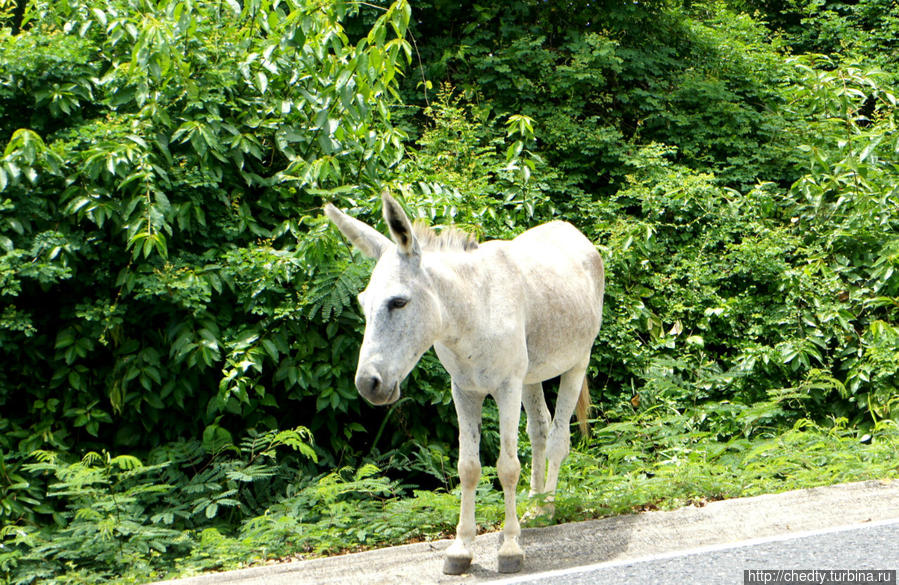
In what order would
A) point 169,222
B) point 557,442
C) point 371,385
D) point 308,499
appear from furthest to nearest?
point 169,222, point 308,499, point 557,442, point 371,385

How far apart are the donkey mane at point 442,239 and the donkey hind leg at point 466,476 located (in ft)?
2.31

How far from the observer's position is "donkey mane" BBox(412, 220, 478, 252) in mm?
4488

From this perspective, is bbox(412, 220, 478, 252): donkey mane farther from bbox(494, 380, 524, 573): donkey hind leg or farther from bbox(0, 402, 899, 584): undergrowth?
bbox(0, 402, 899, 584): undergrowth

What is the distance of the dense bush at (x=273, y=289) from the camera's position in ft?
20.1

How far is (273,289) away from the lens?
6.57m

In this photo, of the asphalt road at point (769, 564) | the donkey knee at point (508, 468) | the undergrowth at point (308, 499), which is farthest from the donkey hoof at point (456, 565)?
the undergrowth at point (308, 499)

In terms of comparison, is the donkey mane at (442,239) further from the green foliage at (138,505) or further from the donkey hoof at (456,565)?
the green foliage at (138,505)

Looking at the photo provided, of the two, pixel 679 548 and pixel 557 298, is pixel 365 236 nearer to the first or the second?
pixel 557 298

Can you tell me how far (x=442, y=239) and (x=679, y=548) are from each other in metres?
1.93

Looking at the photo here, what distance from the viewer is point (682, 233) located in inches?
378

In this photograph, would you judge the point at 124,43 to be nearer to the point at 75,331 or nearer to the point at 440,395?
the point at 75,331

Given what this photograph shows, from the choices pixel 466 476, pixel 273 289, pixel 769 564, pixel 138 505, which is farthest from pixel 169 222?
pixel 769 564

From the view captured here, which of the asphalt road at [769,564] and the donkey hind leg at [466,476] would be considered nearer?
the asphalt road at [769,564]

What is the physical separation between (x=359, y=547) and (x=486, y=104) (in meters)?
6.26
